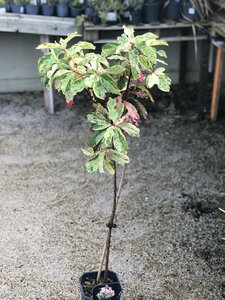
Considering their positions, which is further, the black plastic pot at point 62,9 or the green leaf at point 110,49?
the black plastic pot at point 62,9

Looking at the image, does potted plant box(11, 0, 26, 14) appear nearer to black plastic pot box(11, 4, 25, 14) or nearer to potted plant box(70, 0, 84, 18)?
black plastic pot box(11, 4, 25, 14)

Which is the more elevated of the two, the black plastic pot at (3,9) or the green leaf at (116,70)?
the green leaf at (116,70)

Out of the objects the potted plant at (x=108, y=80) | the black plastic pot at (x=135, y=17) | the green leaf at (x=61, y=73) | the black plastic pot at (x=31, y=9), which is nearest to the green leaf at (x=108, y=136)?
the potted plant at (x=108, y=80)

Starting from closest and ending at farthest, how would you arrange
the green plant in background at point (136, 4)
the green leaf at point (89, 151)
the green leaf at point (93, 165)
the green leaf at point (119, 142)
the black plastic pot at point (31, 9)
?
the green leaf at point (119, 142), the green leaf at point (93, 165), the green leaf at point (89, 151), the green plant in background at point (136, 4), the black plastic pot at point (31, 9)

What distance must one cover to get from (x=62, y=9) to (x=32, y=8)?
35 cm

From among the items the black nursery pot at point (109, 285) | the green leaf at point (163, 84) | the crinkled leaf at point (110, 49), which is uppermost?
the crinkled leaf at point (110, 49)

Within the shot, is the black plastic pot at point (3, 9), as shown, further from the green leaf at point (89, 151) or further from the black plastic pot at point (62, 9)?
the green leaf at point (89, 151)

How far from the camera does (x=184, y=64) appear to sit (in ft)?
21.8

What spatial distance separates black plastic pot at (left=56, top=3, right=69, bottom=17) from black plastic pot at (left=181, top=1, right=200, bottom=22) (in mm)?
1352

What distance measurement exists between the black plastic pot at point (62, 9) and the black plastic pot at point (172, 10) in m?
1.14

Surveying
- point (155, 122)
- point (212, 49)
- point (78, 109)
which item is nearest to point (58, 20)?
point (78, 109)

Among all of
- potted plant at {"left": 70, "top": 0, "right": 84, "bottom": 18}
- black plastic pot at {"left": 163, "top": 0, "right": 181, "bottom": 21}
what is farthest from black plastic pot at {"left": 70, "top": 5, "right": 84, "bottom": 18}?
black plastic pot at {"left": 163, "top": 0, "right": 181, "bottom": 21}

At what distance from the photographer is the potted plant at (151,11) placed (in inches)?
217

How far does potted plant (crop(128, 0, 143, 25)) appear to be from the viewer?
5.42 meters
